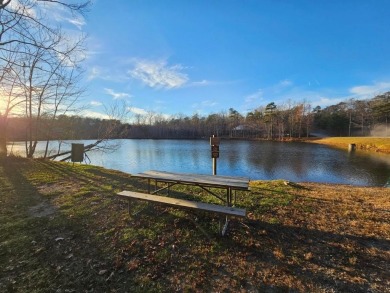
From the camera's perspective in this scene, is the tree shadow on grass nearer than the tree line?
Yes

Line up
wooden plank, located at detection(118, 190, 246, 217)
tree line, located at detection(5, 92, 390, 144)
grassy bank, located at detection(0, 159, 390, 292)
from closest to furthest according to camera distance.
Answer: grassy bank, located at detection(0, 159, 390, 292)
wooden plank, located at detection(118, 190, 246, 217)
tree line, located at detection(5, 92, 390, 144)

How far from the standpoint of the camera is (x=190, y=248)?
9.07 feet

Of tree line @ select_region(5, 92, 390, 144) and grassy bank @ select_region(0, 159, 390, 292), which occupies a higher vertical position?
tree line @ select_region(5, 92, 390, 144)

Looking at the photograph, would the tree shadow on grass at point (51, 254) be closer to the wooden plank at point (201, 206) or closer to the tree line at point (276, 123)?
the wooden plank at point (201, 206)

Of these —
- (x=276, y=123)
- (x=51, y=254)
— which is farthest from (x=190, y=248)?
(x=276, y=123)

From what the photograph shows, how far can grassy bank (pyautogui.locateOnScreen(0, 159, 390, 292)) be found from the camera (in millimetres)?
2189

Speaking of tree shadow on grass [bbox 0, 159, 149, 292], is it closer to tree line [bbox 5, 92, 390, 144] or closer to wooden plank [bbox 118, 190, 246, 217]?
wooden plank [bbox 118, 190, 246, 217]

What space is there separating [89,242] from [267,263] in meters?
2.29

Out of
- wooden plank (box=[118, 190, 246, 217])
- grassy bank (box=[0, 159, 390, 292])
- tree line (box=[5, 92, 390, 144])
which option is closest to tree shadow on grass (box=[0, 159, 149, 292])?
grassy bank (box=[0, 159, 390, 292])

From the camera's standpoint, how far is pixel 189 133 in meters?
67.8

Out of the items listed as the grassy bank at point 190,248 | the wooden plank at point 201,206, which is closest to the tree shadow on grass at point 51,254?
the grassy bank at point 190,248

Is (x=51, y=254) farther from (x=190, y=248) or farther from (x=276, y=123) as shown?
(x=276, y=123)

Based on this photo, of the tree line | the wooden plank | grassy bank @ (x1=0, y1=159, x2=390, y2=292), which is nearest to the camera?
grassy bank @ (x1=0, y1=159, x2=390, y2=292)

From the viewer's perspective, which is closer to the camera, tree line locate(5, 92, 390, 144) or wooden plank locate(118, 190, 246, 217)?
wooden plank locate(118, 190, 246, 217)
